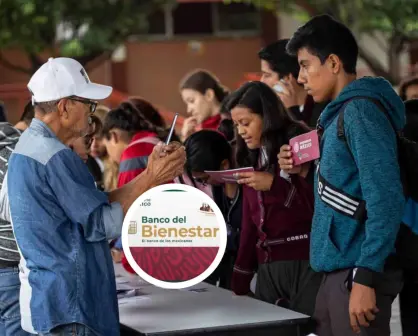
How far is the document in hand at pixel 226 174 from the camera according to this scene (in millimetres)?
Result: 4914

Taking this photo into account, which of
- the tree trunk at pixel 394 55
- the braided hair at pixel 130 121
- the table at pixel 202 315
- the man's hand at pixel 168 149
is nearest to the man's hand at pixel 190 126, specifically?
the braided hair at pixel 130 121

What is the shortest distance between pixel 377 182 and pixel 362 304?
0.43m

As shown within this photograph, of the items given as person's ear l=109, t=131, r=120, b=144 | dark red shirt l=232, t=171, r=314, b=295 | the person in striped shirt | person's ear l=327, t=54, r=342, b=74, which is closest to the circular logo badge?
dark red shirt l=232, t=171, r=314, b=295

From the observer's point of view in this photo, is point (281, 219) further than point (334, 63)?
Yes

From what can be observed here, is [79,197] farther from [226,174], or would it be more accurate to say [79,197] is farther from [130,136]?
[130,136]

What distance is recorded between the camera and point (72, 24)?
20766 millimetres

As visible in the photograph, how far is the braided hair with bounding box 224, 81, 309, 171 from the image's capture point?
16.7ft

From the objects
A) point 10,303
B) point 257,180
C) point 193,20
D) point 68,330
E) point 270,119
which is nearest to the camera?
point 68,330

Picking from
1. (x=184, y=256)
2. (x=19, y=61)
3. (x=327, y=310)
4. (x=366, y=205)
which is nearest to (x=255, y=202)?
(x=184, y=256)

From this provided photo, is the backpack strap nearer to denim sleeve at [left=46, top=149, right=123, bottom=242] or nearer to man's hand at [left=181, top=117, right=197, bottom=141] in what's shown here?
denim sleeve at [left=46, top=149, right=123, bottom=242]

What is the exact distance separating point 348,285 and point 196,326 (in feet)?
2.37

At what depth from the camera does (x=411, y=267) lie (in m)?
4.07

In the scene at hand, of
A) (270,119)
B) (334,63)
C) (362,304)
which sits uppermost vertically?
(334,63)

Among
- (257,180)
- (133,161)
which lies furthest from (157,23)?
(257,180)
